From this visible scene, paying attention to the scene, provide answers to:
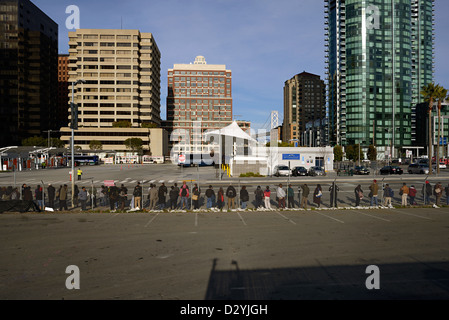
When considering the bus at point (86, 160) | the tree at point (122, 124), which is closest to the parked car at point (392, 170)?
the bus at point (86, 160)

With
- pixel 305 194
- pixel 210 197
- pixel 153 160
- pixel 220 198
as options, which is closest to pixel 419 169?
pixel 305 194

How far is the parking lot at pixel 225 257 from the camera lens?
7781mm

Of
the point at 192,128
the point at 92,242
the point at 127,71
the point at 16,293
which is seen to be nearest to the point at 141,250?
the point at 92,242

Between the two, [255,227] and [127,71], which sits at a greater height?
[127,71]

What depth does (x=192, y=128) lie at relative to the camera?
555 feet

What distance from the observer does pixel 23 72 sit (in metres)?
125

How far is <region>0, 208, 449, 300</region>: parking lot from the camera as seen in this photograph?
778 cm

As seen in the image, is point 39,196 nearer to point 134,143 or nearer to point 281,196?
point 281,196

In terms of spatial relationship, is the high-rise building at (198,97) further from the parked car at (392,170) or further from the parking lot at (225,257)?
the parking lot at (225,257)

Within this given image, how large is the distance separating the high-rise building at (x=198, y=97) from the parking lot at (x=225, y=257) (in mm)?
155737

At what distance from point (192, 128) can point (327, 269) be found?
533 feet

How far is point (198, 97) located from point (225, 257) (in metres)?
169

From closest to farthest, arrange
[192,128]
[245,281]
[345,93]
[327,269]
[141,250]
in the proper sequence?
1. [245,281]
2. [327,269]
3. [141,250]
4. [345,93]
5. [192,128]
